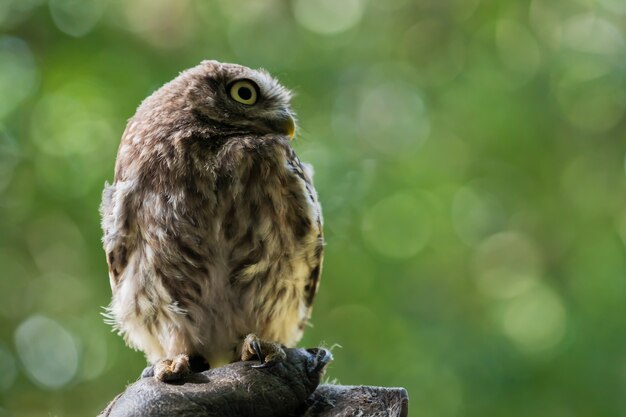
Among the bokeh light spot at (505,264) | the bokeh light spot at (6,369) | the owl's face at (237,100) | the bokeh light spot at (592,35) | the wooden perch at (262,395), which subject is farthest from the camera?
the bokeh light spot at (592,35)

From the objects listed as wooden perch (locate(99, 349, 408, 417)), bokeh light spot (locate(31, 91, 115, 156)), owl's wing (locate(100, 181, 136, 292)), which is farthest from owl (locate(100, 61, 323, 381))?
bokeh light spot (locate(31, 91, 115, 156))

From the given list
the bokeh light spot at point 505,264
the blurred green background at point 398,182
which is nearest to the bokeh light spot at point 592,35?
the blurred green background at point 398,182

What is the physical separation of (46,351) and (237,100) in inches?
81.0

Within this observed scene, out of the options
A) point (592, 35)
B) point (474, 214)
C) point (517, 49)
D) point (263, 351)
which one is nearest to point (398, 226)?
point (474, 214)

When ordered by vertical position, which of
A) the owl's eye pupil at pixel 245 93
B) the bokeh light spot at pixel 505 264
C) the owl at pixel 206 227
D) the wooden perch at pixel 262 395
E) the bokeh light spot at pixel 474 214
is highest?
the bokeh light spot at pixel 474 214

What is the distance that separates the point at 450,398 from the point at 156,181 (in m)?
1.97

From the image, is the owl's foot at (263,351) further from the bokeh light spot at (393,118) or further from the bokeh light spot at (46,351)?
the bokeh light spot at (393,118)

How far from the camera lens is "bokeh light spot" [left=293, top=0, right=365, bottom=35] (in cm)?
409

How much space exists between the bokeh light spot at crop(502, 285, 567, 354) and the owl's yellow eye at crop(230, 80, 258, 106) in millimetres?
1923

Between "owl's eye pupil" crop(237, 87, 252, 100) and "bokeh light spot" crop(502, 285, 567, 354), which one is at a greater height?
"owl's eye pupil" crop(237, 87, 252, 100)

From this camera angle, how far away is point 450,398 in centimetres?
343

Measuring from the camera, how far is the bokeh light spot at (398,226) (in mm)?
3838

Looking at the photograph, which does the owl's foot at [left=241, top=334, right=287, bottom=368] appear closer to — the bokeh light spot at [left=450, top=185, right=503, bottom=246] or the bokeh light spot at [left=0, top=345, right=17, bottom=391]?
the bokeh light spot at [left=0, top=345, right=17, bottom=391]

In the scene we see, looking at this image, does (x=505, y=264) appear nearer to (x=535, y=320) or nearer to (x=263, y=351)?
(x=535, y=320)
